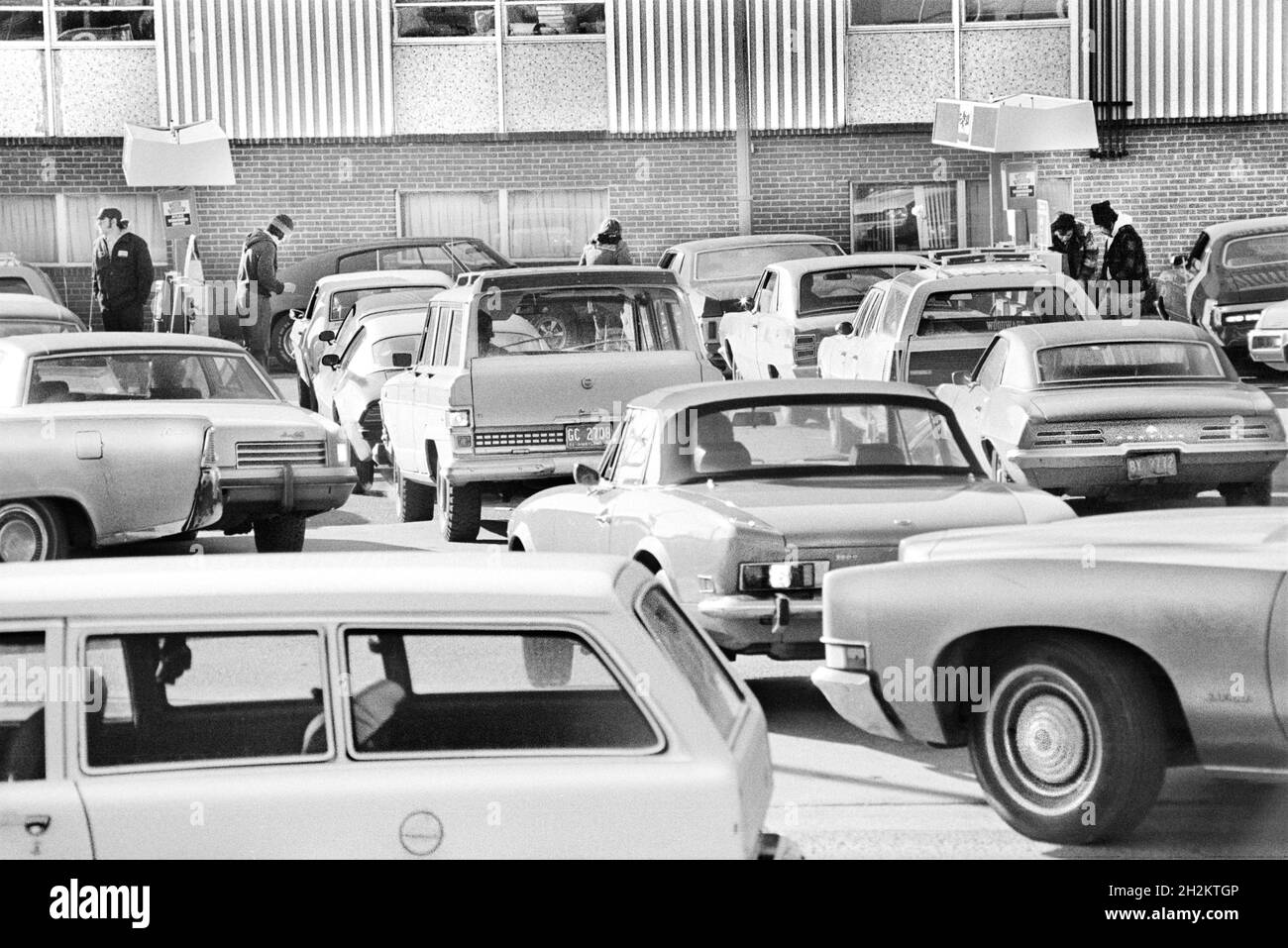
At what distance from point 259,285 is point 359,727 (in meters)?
20.0

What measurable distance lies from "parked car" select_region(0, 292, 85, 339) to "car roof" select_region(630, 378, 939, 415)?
410 inches

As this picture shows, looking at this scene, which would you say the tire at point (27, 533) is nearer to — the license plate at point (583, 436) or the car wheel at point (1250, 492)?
the license plate at point (583, 436)

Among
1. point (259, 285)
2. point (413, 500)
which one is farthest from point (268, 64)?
point (413, 500)

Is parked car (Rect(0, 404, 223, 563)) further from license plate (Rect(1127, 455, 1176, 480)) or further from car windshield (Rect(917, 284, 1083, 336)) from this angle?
car windshield (Rect(917, 284, 1083, 336))

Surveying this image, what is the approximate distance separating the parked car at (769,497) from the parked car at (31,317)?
9523 mm

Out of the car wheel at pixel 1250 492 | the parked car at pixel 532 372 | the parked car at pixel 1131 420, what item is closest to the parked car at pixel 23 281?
the parked car at pixel 532 372

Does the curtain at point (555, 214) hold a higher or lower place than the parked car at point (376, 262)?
higher

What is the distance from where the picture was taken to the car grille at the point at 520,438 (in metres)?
13.2

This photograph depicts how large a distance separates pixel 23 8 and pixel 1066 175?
49.3 feet

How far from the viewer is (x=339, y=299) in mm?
20156

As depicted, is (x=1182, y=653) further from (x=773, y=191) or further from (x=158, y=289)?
(x=773, y=191)

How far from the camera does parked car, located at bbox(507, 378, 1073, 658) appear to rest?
8234 millimetres

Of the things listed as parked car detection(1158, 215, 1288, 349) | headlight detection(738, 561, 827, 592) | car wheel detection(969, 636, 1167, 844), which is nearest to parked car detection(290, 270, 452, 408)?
parked car detection(1158, 215, 1288, 349)
